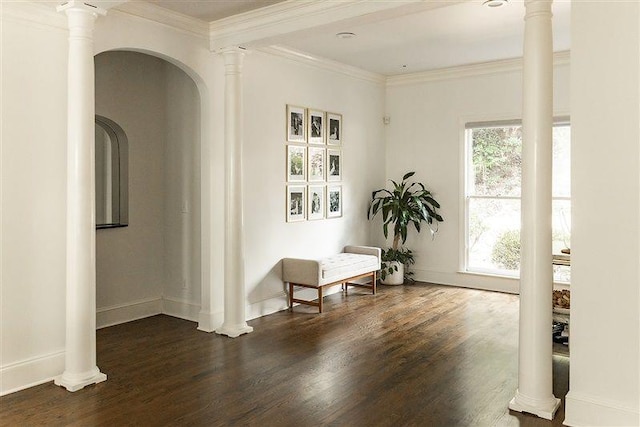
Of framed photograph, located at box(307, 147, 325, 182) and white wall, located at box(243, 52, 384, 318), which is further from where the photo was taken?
framed photograph, located at box(307, 147, 325, 182)

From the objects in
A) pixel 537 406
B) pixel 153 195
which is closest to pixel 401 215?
pixel 153 195

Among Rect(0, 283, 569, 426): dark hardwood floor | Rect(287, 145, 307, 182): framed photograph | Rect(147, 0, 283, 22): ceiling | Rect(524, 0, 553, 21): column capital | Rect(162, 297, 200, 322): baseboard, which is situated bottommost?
Rect(0, 283, 569, 426): dark hardwood floor

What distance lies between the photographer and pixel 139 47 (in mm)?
4332

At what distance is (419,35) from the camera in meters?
5.34

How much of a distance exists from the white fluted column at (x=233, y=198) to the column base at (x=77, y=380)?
132 centimetres

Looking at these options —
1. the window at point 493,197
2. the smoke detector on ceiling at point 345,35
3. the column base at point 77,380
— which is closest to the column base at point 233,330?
the column base at point 77,380

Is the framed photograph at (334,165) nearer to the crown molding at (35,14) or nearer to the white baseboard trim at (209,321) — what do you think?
the white baseboard trim at (209,321)

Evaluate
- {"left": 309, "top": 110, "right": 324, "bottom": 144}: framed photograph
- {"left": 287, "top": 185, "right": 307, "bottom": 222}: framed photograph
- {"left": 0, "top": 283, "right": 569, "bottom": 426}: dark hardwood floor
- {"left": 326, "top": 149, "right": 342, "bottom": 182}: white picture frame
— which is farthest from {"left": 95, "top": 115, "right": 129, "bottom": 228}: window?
{"left": 326, "top": 149, "right": 342, "bottom": 182}: white picture frame

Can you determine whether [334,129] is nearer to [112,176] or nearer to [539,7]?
[112,176]

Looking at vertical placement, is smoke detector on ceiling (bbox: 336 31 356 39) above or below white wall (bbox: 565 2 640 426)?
above

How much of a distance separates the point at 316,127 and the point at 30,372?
151 inches

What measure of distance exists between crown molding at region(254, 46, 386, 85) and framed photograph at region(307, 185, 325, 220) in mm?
1404

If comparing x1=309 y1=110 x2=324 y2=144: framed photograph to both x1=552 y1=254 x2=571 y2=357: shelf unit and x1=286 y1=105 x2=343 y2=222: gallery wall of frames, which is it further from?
x1=552 y1=254 x2=571 y2=357: shelf unit

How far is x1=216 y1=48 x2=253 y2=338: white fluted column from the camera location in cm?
485
